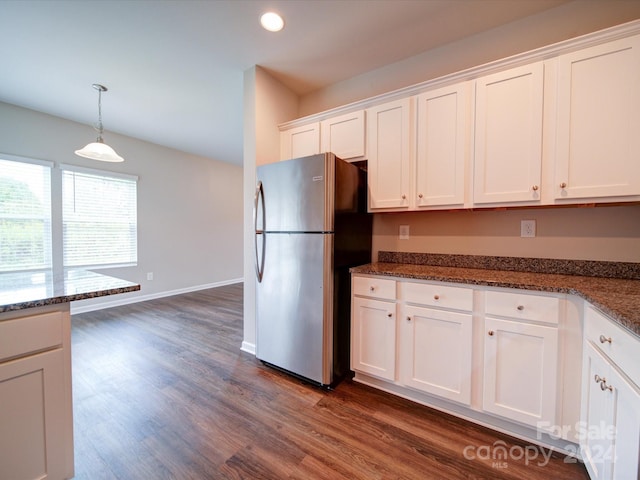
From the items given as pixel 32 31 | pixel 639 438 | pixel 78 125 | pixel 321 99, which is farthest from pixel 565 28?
pixel 78 125

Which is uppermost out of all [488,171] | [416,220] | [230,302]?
[488,171]

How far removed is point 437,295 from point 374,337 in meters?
0.56

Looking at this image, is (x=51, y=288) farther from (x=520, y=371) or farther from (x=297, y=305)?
(x=520, y=371)

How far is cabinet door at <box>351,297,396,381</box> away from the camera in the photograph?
180 cm

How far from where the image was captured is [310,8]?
173 centimetres

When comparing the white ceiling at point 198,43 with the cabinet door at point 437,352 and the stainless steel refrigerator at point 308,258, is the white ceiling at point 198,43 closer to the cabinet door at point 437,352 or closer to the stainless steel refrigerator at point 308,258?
the stainless steel refrigerator at point 308,258

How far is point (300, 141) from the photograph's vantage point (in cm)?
249

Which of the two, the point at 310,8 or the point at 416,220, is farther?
the point at 416,220

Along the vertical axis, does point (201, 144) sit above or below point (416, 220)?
above

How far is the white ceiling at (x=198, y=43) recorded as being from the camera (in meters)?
1.74

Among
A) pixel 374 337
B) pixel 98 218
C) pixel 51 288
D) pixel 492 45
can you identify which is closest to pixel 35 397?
pixel 51 288

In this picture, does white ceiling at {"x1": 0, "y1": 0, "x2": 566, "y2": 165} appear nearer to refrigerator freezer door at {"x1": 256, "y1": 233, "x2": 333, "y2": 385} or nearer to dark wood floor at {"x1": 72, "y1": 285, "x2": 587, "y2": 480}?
refrigerator freezer door at {"x1": 256, "y1": 233, "x2": 333, "y2": 385}

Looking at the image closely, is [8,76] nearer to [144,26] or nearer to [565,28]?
[144,26]

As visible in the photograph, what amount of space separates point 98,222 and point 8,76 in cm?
190
